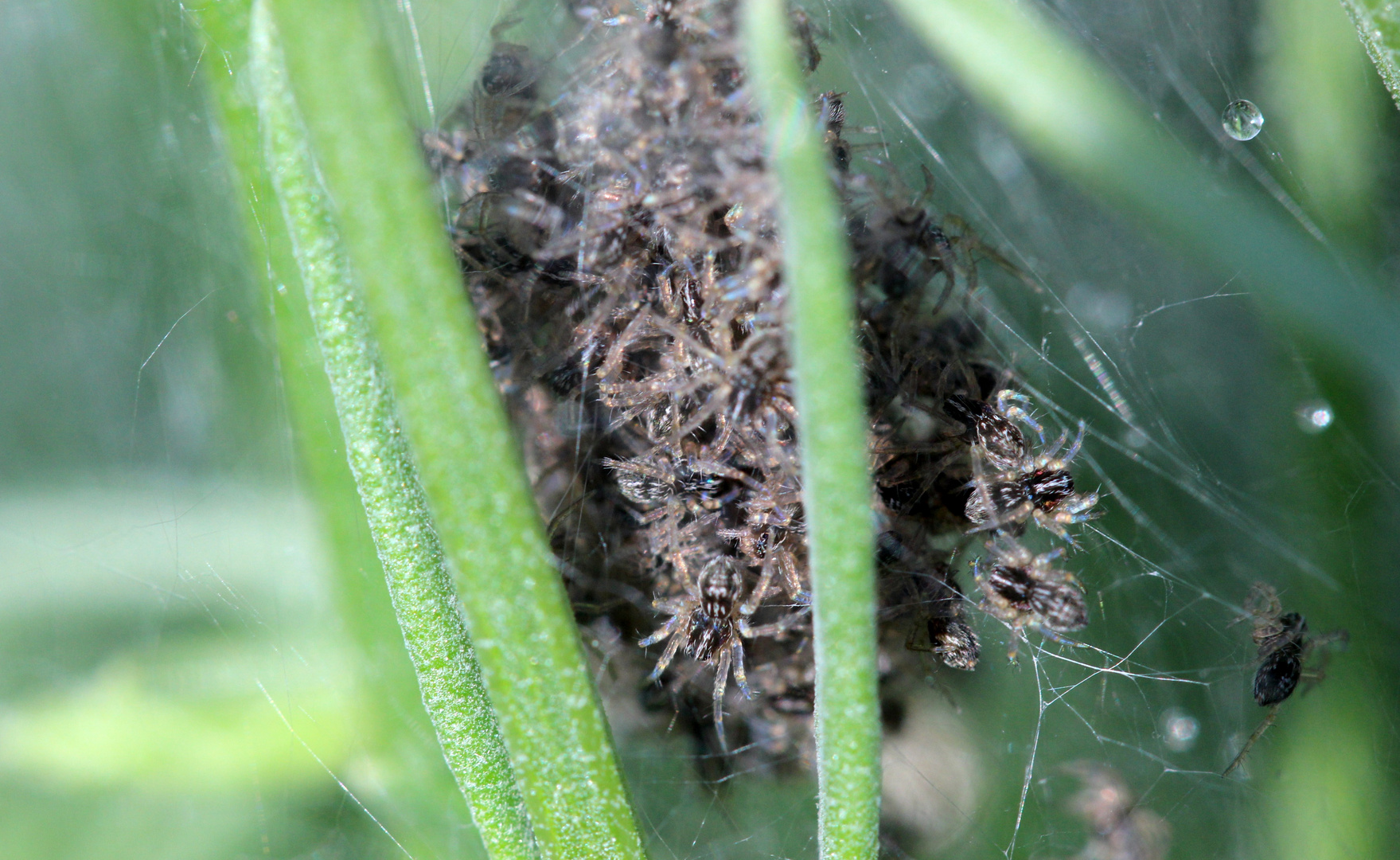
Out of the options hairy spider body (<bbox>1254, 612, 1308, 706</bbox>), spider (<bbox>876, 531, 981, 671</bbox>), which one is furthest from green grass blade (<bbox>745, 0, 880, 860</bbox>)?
hairy spider body (<bbox>1254, 612, 1308, 706</bbox>)

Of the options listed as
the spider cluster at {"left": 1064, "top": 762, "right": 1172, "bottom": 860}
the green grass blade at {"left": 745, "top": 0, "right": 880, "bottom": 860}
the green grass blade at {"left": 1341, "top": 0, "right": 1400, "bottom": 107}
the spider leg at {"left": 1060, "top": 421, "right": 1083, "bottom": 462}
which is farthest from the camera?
the spider cluster at {"left": 1064, "top": 762, "right": 1172, "bottom": 860}

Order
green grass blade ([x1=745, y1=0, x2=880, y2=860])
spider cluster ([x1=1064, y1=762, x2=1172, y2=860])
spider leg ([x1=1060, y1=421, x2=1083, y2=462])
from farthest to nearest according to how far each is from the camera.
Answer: spider cluster ([x1=1064, y1=762, x2=1172, y2=860]) → spider leg ([x1=1060, y1=421, x2=1083, y2=462]) → green grass blade ([x1=745, y1=0, x2=880, y2=860])

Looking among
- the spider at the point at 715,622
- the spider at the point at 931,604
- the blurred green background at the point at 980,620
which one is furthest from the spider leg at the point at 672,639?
the spider at the point at 931,604

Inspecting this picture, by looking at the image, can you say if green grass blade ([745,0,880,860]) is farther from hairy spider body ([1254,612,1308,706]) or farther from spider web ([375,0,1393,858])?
hairy spider body ([1254,612,1308,706])

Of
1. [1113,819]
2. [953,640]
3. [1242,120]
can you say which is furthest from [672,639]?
[1242,120]

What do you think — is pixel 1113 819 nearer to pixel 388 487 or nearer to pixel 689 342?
pixel 689 342

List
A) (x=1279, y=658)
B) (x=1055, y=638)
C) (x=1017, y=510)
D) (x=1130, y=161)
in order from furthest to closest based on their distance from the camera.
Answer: (x=1279, y=658)
(x=1055, y=638)
(x=1017, y=510)
(x=1130, y=161)

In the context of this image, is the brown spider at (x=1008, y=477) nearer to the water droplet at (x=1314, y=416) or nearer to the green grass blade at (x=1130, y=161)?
the green grass blade at (x=1130, y=161)
